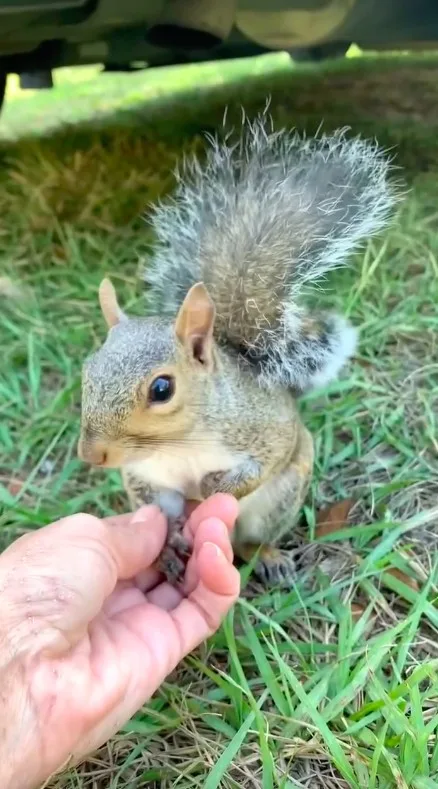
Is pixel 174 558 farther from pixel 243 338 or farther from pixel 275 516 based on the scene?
pixel 243 338

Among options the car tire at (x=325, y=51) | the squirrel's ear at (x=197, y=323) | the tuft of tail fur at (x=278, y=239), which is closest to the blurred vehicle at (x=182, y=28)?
the car tire at (x=325, y=51)

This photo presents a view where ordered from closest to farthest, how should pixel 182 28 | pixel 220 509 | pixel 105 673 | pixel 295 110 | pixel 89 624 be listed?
pixel 105 673 < pixel 89 624 < pixel 220 509 < pixel 182 28 < pixel 295 110

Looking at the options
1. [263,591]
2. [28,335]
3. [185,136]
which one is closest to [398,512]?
[263,591]

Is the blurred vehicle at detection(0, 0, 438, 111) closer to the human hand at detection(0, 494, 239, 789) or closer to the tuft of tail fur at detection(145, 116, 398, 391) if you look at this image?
the tuft of tail fur at detection(145, 116, 398, 391)

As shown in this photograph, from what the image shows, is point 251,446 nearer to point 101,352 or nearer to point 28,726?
point 101,352

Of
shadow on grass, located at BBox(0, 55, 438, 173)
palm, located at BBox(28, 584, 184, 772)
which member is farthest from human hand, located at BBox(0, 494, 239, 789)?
shadow on grass, located at BBox(0, 55, 438, 173)

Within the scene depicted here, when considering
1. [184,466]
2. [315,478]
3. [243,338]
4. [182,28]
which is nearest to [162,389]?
[184,466]

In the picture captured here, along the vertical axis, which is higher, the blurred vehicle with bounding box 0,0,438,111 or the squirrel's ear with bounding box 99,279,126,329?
the blurred vehicle with bounding box 0,0,438,111
